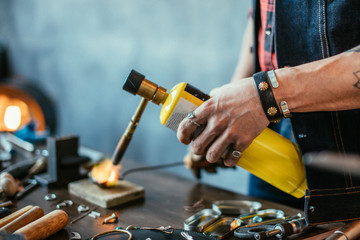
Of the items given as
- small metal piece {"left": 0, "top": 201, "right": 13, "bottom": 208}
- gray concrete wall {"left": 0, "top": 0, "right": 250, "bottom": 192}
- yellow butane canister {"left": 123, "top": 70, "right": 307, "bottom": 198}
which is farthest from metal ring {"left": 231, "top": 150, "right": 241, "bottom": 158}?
gray concrete wall {"left": 0, "top": 0, "right": 250, "bottom": 192}

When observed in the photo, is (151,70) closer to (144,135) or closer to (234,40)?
(144,135)

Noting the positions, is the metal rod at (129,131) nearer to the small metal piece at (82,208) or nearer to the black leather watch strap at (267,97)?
the small metal piece at (82,208)

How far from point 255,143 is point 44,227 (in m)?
0.46

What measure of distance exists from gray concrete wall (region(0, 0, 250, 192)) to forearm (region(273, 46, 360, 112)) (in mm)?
1317

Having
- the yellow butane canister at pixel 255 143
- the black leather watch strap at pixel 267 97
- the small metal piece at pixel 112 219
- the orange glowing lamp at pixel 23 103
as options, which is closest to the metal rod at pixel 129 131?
the yellow butane canister at pixel 255 143

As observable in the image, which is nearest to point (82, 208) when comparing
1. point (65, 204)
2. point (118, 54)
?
point (65, 204)

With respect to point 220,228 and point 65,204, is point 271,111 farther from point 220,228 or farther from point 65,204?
point 65,204

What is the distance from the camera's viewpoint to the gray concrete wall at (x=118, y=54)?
2078 millimetres

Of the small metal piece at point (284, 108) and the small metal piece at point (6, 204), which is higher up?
the small metal piece at point (284, 108)

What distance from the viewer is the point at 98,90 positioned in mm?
2918

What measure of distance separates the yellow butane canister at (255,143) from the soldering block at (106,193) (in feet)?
0.89

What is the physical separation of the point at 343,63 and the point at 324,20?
0.53 feet

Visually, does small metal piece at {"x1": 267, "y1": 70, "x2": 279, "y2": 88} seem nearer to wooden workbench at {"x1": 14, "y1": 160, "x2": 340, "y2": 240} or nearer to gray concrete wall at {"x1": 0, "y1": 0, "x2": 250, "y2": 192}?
wooden workbench at {"x1": 14, "y1": 160, "x2": 340, "y2": 240}

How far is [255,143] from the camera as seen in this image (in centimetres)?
75
